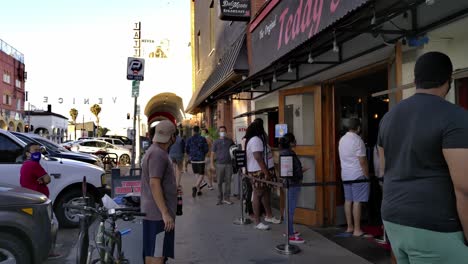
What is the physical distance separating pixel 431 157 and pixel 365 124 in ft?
23.0

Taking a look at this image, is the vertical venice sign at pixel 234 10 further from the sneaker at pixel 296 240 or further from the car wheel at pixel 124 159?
the car wheel at pixel 124 159

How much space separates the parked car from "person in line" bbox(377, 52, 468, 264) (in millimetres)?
4163

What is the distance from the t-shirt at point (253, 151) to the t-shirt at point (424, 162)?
5246 mm

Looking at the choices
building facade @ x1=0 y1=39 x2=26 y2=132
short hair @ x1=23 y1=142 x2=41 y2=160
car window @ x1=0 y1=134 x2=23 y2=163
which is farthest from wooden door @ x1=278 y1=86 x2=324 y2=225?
building facade @ x1=0 y1=39 x2=26 y2=132

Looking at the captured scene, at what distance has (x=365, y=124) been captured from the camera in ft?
29.4

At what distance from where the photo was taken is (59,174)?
8594 mm

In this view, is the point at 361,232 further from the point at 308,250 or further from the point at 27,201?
the point at 27,201

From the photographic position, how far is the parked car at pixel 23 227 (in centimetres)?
492

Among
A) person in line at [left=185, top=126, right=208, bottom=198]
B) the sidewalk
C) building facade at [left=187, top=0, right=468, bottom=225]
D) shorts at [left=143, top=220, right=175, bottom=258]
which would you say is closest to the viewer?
shorts at [left=143, top=220, right=175, bottom=258]

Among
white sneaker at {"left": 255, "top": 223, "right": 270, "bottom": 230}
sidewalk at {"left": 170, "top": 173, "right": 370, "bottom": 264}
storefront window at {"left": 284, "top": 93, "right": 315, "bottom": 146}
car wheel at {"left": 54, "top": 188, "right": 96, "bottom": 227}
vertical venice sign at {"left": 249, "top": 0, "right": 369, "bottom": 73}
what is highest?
vertical venice sign at {"left": 249, "top": 0, "right": 369, "bottom": 73}

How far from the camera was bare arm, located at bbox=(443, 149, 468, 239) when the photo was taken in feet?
6.70

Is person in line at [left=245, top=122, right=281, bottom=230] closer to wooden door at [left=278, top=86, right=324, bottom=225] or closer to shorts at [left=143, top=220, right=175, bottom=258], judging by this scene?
wooden door at [left=278, top=86, right=324, bottom=225]

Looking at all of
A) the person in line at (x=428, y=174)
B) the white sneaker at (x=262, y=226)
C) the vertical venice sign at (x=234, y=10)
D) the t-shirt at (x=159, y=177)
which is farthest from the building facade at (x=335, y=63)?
the t-shirt at (x=159, y=177)

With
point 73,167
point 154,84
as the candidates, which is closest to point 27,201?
point 73,167
